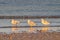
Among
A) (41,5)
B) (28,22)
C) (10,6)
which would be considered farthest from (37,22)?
(10,6)

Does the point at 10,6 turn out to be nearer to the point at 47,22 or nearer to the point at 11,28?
the point at 11,28

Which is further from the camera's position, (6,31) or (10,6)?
(10,6)

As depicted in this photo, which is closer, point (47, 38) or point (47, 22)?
point (47, 38)

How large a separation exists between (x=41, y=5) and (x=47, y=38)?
25.8 inches

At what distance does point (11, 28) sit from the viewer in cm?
223

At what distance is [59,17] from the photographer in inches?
92.1

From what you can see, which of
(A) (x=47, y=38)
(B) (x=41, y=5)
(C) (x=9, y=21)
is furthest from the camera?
(B) (x=41, y=5)

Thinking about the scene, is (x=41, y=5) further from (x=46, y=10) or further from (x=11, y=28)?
(x=11, y=28)

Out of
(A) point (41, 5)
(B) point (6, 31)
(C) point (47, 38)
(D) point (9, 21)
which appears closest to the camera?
(C) point (47, 38)

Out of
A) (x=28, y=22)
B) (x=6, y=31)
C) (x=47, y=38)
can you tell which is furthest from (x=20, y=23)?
(x=47, y=38)

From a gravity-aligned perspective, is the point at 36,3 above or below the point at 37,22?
above

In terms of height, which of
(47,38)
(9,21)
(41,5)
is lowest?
(47,38)

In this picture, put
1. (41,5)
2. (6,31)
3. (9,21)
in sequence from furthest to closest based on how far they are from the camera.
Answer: (41,5), (9,21), (6,31)

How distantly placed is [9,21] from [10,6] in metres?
0.25
